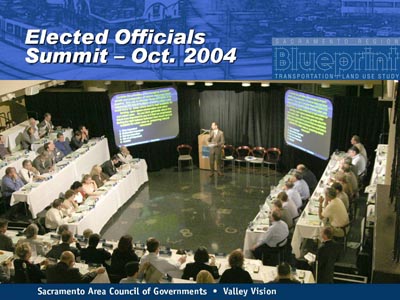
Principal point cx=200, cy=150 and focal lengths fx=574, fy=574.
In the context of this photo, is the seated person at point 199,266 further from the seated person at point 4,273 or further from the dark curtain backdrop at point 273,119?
the dark curtain backdrop at point 273,119

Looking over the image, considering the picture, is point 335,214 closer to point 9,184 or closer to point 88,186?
point 88,186

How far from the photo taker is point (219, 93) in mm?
13180

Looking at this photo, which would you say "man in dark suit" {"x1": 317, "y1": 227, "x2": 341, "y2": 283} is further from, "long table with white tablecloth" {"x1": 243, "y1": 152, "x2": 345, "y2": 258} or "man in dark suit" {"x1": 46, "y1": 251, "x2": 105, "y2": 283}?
"man in dark suit" {"x1": 46, "y1": 251, "x2": 105, "y2": 283}

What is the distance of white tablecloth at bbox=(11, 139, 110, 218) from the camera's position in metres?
9.93

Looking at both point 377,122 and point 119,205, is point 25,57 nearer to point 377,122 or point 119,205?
point 119,205

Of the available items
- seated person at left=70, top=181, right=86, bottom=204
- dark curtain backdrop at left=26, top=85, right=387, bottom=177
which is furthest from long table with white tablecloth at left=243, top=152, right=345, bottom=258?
dark curtain backdrop at left=26, top=85, right=387, bottom=177

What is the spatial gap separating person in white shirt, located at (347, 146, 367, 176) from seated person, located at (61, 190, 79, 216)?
16.7ft

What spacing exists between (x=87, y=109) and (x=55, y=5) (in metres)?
8.74

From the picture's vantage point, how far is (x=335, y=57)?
4.40 meters

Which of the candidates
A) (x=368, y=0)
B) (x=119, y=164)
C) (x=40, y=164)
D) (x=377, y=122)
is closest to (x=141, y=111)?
(x=119, y=164)


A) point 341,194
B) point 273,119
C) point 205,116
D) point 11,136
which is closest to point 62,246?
point 341,194

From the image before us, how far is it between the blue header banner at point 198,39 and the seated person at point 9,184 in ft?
18.1

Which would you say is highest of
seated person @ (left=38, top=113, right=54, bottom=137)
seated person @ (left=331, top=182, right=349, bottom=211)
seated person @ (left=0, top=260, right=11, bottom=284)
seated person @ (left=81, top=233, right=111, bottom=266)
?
seated person @ (left=38, top=113, right=54, bottom=137)

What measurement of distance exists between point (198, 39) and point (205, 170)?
8.59 meters
